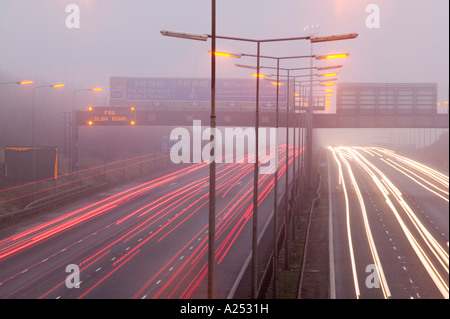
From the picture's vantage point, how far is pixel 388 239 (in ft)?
158

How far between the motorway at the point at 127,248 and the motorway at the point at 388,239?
21.9 ft

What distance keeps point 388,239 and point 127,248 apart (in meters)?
23.4

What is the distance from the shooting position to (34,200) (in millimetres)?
47406

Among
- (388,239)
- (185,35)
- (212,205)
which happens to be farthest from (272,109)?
(212,205)

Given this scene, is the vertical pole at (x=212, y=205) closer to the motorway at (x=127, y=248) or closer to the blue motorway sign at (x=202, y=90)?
the motorway at (x=127, y=248)

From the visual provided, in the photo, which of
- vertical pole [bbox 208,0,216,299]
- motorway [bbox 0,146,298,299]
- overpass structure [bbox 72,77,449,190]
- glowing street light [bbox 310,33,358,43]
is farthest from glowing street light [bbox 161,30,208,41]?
overpass structure [bbox 72,77,449,190]

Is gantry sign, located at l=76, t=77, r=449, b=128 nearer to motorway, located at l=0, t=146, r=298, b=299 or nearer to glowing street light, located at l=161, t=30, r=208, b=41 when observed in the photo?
motorway, located at l=0, t=146, r=298, b=299

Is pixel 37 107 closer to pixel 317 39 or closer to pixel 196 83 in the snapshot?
pixel 196 83

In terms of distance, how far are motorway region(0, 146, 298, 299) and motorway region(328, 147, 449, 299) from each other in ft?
21.9

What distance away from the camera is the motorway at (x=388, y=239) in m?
34.0

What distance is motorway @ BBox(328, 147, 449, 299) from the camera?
3397 cm

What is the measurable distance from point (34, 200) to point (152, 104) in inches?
1355

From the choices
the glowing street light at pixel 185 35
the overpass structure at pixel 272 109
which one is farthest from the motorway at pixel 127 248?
the glowing street light at pixel 185 35

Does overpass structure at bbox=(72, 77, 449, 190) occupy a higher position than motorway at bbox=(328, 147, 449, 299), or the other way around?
overpass structure at bbox=(72, 77, 449, 190)
